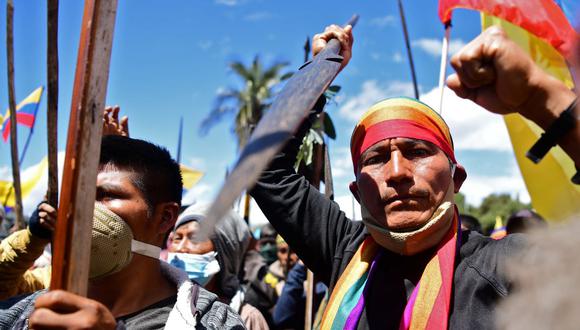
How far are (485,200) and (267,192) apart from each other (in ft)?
183

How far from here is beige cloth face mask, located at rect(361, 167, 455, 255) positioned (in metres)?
1.70

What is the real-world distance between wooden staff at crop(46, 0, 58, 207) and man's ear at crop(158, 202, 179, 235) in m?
0.42

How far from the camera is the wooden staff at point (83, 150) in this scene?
1.04m

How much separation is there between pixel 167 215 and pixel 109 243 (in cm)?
36

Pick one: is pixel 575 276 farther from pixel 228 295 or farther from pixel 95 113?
pixel 228 295

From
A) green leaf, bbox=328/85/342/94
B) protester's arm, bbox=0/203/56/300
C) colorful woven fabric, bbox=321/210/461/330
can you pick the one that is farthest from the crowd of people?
green leaf, bbox=328/85/342/94

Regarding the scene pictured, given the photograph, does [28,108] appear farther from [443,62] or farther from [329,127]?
[443,62]

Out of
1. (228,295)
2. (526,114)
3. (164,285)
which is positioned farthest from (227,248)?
(526,114)

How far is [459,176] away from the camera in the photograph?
1.99 metres

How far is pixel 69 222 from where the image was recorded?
1038 millimetres

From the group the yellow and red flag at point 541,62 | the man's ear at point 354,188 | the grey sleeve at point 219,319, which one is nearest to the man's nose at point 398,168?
the man's ear at point 354,188

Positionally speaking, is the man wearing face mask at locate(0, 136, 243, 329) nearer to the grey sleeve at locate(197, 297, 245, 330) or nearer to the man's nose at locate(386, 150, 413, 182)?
the grey sleeve at locate(197, 297, 245, 330)

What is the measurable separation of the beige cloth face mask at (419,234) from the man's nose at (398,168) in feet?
0.51

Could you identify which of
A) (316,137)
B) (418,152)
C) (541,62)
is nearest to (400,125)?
(418,152)
